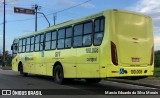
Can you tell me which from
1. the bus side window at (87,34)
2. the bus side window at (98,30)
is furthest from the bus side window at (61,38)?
the bus side window at (98,30)

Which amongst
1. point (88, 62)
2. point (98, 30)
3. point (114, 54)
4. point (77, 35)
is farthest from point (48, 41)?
point (114, 54)

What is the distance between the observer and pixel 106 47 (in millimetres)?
14258

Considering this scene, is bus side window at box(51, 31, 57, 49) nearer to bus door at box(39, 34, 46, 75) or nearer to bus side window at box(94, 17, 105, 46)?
bus door at box(39, 34, 46, 75)

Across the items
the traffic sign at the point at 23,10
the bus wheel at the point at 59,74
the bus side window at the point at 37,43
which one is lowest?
the bus wheel at the point at 59,74

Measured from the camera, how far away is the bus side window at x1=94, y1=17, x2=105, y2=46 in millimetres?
14711

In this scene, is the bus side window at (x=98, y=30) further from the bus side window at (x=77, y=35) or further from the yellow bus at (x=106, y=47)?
the bus side window at (x=77, y=35)

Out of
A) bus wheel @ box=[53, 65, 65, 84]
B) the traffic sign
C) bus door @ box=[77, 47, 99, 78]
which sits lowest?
bus wheel @ box=[53, 65, 65, 84]

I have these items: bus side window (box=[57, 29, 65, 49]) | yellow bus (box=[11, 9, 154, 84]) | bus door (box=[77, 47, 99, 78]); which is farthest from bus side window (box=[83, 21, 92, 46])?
bus side window (box=[57, 29, 65, 49])

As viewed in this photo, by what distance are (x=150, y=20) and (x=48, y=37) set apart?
254 inches

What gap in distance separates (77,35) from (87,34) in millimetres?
1072

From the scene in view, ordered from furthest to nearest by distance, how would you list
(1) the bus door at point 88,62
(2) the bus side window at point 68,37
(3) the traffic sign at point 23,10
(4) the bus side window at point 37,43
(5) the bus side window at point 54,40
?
(3) the traffic sign at point 23,10, (4) the bus side window at point 37,43, (5) the bus side window at point 54,40, (2) the bus side window at point 68,37, (1) the bus door at point 88,62

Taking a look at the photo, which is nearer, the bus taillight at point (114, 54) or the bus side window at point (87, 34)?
the bus taillight at point (114, 54)

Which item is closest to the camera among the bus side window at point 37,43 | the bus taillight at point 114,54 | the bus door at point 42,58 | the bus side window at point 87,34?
the bus taillight at point 114,54

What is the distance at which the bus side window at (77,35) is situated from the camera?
647 inches
